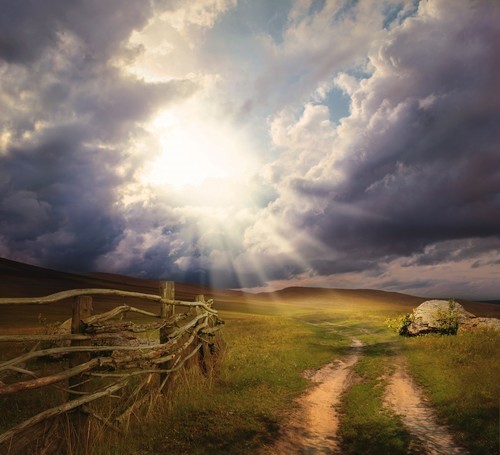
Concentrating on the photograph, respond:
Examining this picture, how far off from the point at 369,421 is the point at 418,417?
1396 mm

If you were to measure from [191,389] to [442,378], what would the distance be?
909cm

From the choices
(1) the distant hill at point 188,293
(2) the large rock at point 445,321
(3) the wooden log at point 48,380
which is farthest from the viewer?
(1) the distant hill at point 188,293

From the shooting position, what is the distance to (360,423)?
8.62m

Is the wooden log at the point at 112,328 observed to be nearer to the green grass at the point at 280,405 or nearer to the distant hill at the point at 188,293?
the green grass at the point at 280,405

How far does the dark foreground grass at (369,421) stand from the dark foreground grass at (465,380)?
4.34ft

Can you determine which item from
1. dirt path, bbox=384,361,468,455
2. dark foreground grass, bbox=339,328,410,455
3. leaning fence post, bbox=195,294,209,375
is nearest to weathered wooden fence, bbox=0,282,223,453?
leaning fence post, bbox=195,294,209,375

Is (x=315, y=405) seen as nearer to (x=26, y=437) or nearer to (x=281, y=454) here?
(x=281, y=454)

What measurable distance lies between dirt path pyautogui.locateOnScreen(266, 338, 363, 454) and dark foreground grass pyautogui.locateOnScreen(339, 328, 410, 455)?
30cm

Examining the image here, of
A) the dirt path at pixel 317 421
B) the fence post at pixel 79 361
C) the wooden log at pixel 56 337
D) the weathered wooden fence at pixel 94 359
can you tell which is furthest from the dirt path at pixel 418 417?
the wooden log at pixel 56 337

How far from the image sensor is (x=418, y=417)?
29.2 ft

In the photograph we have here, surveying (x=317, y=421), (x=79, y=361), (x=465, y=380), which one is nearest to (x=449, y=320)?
(x=465, y=380)

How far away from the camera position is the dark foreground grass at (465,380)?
755 cm

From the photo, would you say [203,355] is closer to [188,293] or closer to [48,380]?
[48,380]

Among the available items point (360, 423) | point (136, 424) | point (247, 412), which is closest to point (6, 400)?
point (136, 424)
